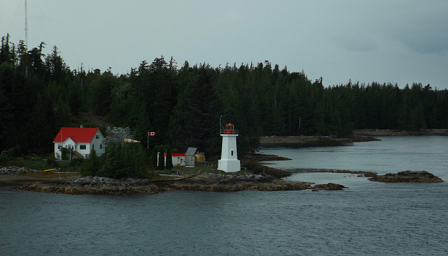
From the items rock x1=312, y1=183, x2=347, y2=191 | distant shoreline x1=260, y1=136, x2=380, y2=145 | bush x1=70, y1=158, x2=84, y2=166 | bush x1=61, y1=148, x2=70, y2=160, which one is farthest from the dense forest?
distant shoreline x1=260, y1=136, x2=380, y2=145

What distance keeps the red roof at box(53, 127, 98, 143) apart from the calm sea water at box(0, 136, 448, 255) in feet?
56.4

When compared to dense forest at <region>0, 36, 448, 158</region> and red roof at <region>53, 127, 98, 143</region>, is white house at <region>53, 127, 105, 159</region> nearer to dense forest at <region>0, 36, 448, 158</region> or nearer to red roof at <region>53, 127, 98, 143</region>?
red roof at <region>53, 127, 98, 143</region>

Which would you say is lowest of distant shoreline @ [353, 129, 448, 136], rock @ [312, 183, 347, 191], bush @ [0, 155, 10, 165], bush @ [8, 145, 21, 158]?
rock @ [312, 183, 347, 191]

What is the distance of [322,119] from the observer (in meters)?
148

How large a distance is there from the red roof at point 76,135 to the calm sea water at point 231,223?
1718 cm

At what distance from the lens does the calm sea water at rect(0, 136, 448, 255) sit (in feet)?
101

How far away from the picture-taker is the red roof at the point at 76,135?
6162cm

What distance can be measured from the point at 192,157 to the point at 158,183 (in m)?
10.2

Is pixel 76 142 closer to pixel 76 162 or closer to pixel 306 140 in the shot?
pixel 76 162

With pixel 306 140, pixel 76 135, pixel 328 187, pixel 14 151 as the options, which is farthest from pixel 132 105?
pixel 306 140

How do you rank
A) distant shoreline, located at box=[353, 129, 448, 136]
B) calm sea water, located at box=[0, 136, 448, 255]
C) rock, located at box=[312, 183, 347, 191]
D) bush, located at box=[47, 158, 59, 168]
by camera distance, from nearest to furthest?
calm sea water, located at box=[0, 136, 448, 255]
rock, located at box=[312, 183, 347, 191]
bush, located at box=[47, 158, 59, 168]
distant shoreline, located at box=[353, 129, 448, 136]

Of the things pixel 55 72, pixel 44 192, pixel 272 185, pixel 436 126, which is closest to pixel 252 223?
pixel 272 185

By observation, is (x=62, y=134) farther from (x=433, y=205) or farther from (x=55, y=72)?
(x=55, y=72)

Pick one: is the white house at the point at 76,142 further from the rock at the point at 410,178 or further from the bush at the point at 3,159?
the rock at the point at 410,178
